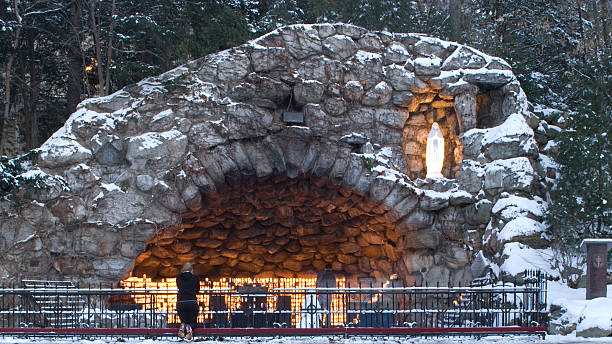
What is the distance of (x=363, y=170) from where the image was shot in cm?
1702

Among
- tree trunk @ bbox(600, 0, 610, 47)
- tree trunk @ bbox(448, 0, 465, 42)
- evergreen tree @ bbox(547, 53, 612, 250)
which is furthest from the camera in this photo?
tree trunk @ bbox(448, 0, 465, 42)

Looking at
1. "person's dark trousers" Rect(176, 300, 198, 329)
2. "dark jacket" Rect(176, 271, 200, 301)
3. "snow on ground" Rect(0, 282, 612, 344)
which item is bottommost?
"snow on ground" Rect(0, 282, 612, 344)

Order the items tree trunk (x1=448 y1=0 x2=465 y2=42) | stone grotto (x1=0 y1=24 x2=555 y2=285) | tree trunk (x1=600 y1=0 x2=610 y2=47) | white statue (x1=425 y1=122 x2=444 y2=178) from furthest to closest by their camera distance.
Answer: tree trunk (x1=448 y1=0 x2=465 y2=42)
tree trunk (x1=600 y1=0 x2=610 y2=47)
white statue (x1=425 y1=122 x2=444 y2=178)
stone grotto (x1=0 y1=24 x2=555 y2=285)

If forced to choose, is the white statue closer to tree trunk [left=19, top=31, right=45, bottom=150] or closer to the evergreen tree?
→ the evergreen tree

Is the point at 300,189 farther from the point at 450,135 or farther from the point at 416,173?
the point at 450,135

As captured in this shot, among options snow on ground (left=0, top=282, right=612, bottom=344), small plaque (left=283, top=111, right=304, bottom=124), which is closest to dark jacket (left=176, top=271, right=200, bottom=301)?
snow on ground (left=0, top=282, right=612, bottom=344)

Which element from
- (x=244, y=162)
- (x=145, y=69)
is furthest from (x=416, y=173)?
(x=145, y=69)

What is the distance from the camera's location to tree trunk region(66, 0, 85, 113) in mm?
19209

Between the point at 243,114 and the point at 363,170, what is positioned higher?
the point at 243,114

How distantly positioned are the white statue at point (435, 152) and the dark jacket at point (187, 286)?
811 centimetres

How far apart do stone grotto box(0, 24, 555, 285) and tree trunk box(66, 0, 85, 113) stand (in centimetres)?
380

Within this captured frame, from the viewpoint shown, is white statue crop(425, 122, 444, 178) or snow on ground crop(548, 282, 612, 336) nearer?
snow on ground crop(548, 282, 612, 336)

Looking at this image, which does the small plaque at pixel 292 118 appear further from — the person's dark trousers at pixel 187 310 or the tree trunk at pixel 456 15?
the tree trunk at pixel 456 15

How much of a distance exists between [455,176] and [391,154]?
1.86m
